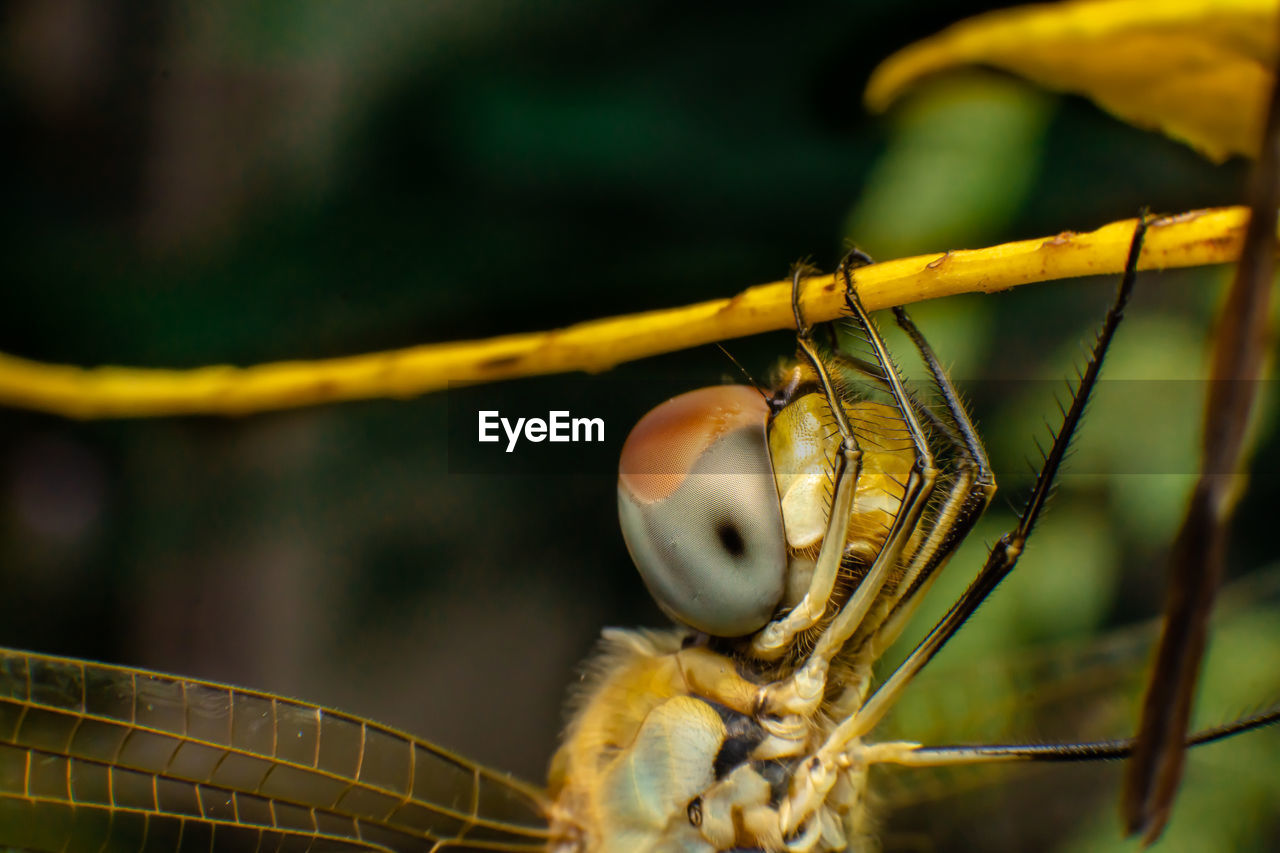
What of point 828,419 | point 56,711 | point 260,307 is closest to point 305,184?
point 260,307

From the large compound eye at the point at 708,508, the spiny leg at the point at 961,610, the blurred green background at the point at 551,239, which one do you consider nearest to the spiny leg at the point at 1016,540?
the spiny leg at the point at 961,610

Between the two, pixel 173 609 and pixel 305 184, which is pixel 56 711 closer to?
pixel 305 184

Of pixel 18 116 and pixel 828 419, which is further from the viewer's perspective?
pixel 18 116

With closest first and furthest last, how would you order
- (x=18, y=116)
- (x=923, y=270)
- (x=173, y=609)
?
(x=923, y=270)
(x=18, y=116)
(x=173, y=609)

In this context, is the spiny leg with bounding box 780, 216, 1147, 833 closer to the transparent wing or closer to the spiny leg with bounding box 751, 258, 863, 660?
the spiny leg with bounding box 751, 258, 863, 660

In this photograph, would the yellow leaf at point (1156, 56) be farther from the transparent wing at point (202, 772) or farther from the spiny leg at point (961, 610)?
the transparent wing at point (202, 772)

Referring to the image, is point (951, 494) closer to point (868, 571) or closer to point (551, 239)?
point (868, 571)
